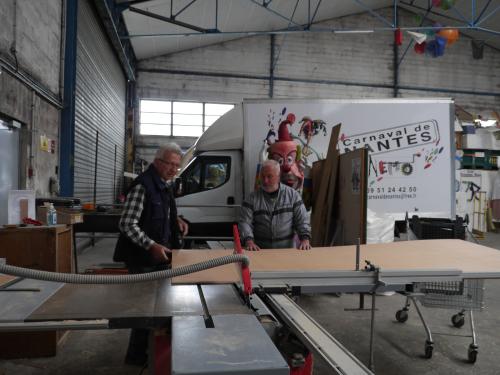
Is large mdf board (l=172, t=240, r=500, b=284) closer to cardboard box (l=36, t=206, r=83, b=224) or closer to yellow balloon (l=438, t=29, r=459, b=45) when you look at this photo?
cardboard box (l=36, t=206, r=83, b=224)

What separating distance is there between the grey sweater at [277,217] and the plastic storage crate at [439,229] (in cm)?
153

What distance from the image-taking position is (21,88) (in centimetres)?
425

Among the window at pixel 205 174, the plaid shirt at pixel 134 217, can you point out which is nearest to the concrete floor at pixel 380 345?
the plaid shirt at pixel 134 217

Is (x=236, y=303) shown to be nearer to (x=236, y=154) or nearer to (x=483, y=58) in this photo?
(x=236, y=154)

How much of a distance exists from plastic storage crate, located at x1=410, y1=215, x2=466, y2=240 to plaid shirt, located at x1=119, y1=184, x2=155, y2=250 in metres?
2.76

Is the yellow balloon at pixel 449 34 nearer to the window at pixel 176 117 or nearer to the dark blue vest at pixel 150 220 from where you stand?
Result: the window at pixel 176 117

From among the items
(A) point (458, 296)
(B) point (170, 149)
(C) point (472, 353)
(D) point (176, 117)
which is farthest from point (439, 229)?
(D) point (176, 117)

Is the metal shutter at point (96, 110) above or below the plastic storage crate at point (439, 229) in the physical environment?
above

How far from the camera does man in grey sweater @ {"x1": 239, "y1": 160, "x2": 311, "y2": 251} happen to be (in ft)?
9.66

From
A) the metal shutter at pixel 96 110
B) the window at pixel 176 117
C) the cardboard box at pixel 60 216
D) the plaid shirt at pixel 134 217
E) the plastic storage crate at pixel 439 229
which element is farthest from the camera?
the window at pixel 176 117

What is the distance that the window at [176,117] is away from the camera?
11.9m

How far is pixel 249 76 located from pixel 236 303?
37.1 ft

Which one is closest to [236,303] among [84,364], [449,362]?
[84,364]

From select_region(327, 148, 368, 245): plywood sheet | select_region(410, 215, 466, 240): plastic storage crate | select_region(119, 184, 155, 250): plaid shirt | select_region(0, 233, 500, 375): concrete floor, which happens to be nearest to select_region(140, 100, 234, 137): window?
select_region(327, 148, 368, 245): plywood sheet
